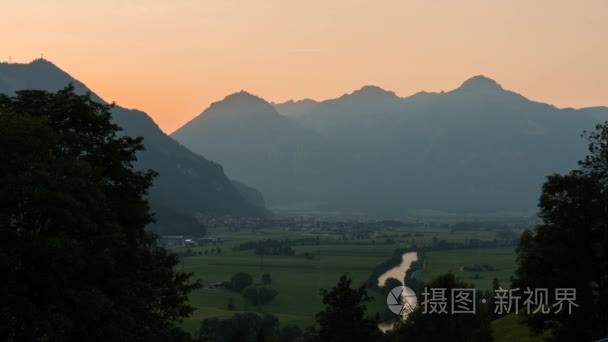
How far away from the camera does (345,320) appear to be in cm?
4166

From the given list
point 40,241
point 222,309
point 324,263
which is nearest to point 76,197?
point 40,241

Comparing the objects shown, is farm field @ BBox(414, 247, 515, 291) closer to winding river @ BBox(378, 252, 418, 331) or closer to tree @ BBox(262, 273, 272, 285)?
winding river @ BBox(378, 252, 418, 331)

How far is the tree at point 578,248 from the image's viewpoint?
3011 cm

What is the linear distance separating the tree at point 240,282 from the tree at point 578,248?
95002 millimetres

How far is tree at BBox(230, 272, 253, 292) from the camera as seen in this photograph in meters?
123

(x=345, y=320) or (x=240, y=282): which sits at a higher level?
(x=345, y=320)

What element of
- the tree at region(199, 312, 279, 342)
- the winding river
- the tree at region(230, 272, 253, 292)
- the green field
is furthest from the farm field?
the tree at region(199, 312, 279, 342)

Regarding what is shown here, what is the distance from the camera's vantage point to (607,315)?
3048cm

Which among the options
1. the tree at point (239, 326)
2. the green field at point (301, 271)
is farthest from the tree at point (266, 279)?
the tree at point (239, 326)

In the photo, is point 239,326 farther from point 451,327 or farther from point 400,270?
point 400,270

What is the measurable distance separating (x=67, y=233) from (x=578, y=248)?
74.1ft

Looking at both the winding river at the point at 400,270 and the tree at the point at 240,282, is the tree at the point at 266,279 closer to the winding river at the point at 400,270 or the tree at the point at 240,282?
the tree at the point at 240,282

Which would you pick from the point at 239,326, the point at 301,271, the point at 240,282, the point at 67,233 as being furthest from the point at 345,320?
the point at 301,271

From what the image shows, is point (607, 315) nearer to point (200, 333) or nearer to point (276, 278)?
point (200, 333)
